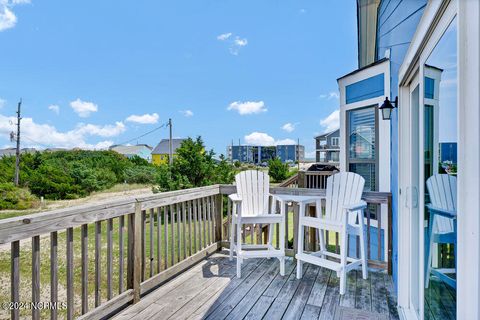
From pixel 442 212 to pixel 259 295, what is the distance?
1.69m

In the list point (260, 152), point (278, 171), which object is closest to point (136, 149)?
point (260, 152)

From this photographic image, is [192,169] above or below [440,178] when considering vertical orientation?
below

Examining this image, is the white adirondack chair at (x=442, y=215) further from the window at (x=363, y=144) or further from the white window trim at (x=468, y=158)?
the window at (x=363, y=144)

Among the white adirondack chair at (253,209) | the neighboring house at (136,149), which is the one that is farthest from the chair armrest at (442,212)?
the neighboring house at (136,149)

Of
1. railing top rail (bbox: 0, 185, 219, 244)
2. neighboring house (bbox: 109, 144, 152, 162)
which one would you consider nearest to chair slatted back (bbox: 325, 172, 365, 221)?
railing top rail (bbox: 0, 185, 219, 244)

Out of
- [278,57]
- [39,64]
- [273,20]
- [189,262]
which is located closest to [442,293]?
[189,262]

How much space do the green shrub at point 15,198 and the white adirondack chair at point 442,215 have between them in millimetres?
16509

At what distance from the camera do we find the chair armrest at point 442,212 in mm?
1133

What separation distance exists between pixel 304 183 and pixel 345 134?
2116mm

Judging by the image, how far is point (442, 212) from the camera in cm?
134

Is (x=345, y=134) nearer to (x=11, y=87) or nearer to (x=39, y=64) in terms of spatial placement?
(x=39, y=64)

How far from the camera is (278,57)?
13328mm

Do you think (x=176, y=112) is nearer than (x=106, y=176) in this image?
No

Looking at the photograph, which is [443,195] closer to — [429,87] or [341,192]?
[429,87]
